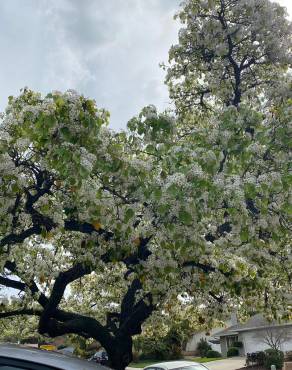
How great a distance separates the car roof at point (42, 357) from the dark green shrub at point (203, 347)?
58.2 meters

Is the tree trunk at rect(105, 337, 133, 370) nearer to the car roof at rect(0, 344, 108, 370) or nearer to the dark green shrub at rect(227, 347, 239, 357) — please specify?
the car roof at rect(0, 344, 108, 370)

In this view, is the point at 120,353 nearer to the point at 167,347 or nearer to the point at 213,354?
the point at 167,347

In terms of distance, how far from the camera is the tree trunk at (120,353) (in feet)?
41.5

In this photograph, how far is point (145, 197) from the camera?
23.7 feet

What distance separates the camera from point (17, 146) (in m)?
7.53

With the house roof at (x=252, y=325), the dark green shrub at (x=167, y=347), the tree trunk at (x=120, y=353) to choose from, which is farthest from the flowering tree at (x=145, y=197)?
the dark green shrub at (x=167, y=347)

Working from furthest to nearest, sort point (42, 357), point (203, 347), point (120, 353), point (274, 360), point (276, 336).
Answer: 1. point (203, 347)
2. point (276, 336)
3. point (274, 360)
4. point (120, 353)
5. point (42, 357)

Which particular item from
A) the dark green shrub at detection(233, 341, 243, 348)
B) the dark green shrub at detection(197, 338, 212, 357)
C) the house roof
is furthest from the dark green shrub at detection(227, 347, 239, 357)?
the dark green shrub at detection(197, 338, 212, 357)

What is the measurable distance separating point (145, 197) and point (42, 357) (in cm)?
433

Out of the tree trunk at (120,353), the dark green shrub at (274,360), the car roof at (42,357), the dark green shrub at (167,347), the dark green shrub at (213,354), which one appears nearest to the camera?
the car roof at (42,357)

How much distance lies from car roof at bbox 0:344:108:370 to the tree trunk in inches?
388

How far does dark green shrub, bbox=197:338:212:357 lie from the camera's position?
5838 cm

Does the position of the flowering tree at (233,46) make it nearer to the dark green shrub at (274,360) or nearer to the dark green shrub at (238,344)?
the dark green shrub at (274,360)

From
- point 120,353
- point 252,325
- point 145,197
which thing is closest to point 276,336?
point 252,325
